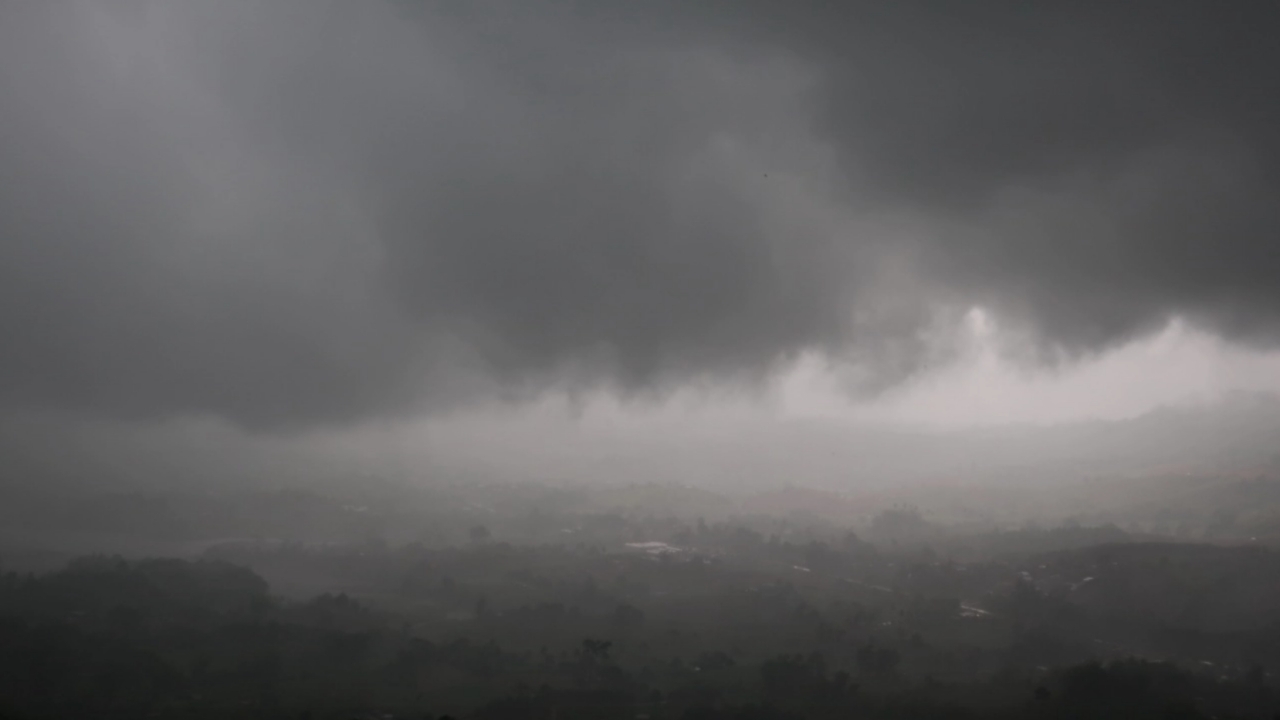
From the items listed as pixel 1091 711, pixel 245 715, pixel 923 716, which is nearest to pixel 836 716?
pixel 923 716

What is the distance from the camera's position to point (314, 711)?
196 metres

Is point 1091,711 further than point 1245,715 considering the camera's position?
Yes

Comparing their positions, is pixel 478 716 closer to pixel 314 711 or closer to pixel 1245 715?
pixel 314 711

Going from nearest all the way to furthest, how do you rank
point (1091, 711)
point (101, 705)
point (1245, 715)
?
point (1245, 715) → point (1091, 711) → point (101, 705)

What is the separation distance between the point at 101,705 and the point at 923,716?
206m

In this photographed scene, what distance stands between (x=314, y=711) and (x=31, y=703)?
67.8 meters

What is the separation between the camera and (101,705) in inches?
7751

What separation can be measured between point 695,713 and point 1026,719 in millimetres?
78987

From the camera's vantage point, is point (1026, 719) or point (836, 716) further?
point (836, 716)

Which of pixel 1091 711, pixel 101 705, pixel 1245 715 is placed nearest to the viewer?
pixel 1245 715

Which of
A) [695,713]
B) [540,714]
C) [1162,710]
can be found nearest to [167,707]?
[540,714]

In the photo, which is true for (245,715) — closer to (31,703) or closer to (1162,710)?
(31,703)

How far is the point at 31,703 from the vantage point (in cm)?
19100

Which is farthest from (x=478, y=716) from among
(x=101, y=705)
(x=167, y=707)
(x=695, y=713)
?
(x=101, y=705)
